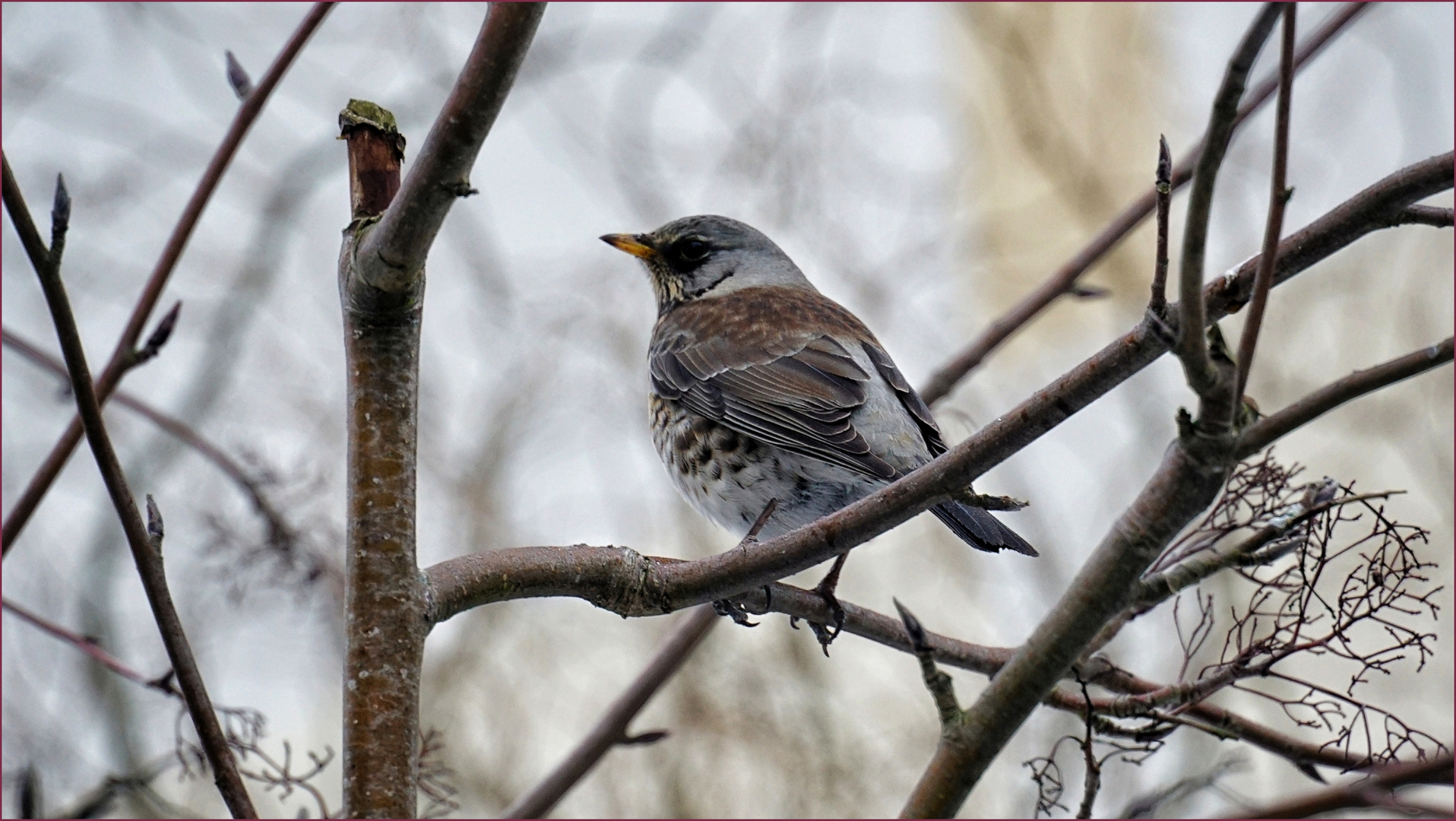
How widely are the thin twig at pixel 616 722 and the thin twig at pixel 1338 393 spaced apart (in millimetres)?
1600

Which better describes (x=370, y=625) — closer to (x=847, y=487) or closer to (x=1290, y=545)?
(x=1290, y=545)

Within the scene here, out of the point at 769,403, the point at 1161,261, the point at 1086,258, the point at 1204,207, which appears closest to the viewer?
the point at 1204,207

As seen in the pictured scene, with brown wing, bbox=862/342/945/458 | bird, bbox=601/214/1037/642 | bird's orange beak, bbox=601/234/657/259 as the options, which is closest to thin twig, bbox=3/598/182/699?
bird, bbox=601/214/1037/642

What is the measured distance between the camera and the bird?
4.10m

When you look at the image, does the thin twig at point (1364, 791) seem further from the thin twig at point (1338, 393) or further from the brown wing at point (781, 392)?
the brown wing at point (781, 392)

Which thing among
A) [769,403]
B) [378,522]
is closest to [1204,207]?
[378,522]

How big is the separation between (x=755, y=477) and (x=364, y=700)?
2.46 m

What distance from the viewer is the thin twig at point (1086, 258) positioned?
323 cm

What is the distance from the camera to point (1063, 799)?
5.25 metres

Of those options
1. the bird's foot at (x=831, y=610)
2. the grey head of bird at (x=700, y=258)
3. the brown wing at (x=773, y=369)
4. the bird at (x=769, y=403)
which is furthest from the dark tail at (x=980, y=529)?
the grey head of bird at (x=700, y=258)

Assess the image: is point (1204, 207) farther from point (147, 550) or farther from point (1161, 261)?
point (147, 550)

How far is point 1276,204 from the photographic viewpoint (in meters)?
1.58

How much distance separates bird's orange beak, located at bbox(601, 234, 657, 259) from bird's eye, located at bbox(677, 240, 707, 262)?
12 cm

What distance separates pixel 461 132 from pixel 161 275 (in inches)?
46.7
